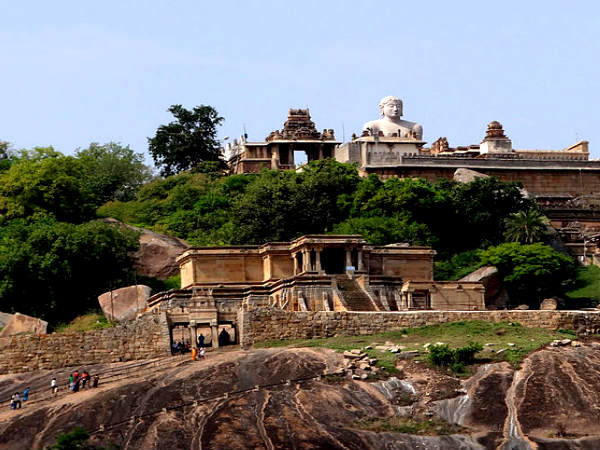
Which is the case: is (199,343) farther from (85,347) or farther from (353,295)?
(353,295)

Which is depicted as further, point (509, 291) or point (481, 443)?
point (509, 291)

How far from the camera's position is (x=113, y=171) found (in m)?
117

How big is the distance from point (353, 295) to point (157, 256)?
1943cm

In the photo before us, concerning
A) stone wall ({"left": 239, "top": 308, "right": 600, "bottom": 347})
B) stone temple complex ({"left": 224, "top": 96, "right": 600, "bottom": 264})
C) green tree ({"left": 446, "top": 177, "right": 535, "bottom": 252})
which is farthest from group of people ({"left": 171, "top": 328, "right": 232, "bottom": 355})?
stone temple complex ({"left": 224, "top": 96, "right": 600, "bottom": 264})

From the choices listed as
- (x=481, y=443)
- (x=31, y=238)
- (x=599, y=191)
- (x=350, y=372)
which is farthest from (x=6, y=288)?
A: (x=599, y=191)

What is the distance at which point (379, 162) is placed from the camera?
111 meters

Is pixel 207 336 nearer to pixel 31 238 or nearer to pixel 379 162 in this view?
pixel 31 238

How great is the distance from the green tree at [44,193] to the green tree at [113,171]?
42.7 feet

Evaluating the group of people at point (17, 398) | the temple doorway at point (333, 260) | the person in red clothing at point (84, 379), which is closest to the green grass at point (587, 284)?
the temple doorway at point (333, 260)

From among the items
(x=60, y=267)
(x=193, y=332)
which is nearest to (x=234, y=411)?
(x=193, y=332)

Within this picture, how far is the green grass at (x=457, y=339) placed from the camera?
63562 mm

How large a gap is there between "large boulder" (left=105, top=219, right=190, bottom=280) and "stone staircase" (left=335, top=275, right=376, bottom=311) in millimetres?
16366

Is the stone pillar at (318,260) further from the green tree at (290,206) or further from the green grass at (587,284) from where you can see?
the green grass at (587,284)

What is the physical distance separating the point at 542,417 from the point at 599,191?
6053cm
